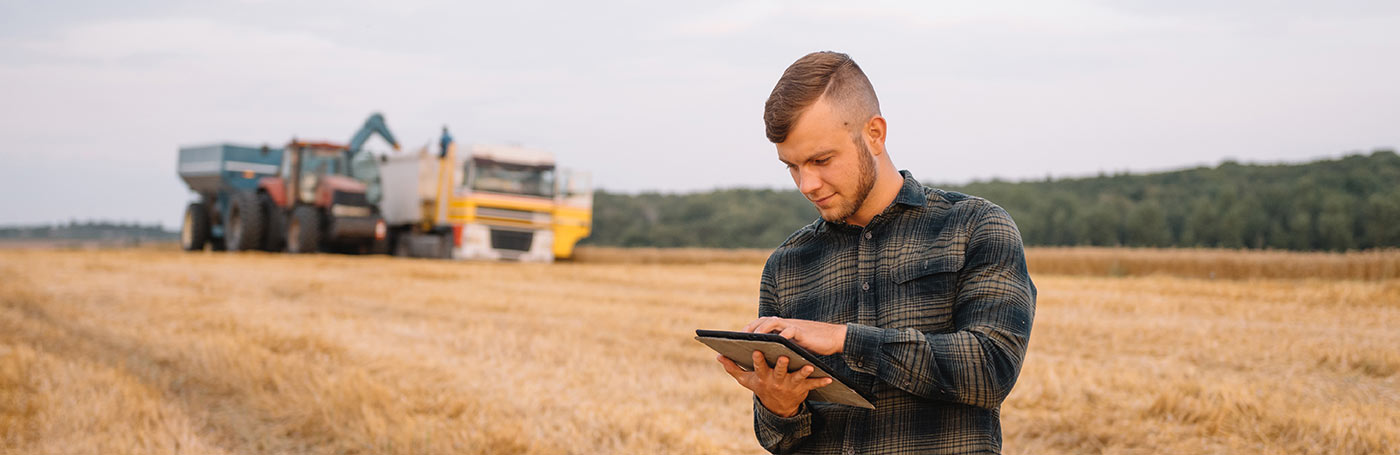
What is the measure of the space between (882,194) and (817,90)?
0.93ft

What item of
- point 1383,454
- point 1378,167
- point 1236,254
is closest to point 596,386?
point 1383,454

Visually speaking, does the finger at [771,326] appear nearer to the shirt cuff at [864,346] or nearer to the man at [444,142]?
the shirt cuff at [864,346]

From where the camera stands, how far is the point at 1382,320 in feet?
36.0

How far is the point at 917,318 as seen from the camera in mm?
2211

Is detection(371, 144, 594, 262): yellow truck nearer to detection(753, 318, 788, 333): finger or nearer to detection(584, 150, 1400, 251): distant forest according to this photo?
detection(584, 150, 1400, 251): distant forest

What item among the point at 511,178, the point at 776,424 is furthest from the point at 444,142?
the point at 776,424

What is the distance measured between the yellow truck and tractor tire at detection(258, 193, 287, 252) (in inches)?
94.5

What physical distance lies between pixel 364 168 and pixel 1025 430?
24.1 m

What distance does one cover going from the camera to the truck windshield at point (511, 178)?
2716cm

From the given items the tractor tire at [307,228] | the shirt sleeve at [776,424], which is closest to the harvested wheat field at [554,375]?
the shirt sleeve at [776,424]

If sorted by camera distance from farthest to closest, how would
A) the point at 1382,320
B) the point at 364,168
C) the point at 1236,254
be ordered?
the point at 364,168 → the point at 1236,254 → the point at 1382,320

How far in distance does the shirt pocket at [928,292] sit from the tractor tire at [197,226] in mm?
31072

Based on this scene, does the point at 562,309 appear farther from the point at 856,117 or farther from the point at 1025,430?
the point at 856,117

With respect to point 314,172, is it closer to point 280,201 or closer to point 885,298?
point 280,201
